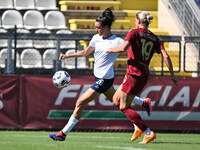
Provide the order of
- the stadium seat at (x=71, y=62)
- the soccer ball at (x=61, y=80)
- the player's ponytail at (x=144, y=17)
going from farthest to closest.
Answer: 1. the stadium seat at (x=71, y=62)
2. the soccer ball at (x=61, y=80)
3. the player's ponytail at (x=144, y=17)

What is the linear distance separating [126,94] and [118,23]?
1144 centimetres

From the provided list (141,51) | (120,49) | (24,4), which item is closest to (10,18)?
(24,4)

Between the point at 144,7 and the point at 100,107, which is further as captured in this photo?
the point at 144,7

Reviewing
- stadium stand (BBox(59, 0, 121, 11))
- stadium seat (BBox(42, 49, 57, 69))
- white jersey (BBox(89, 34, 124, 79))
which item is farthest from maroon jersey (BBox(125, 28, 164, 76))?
stadium stand (BBox(59, 0, 121, 11))

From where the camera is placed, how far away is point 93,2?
64.8 ft

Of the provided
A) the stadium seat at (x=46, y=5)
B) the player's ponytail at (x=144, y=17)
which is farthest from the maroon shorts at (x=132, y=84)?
the stadium seat at (x=46, y=5)

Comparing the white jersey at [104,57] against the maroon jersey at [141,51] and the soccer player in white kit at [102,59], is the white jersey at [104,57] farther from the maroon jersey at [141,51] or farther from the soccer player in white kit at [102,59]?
the maroon jersey at [141,51]

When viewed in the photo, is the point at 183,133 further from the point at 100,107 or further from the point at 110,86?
the point at 110,86

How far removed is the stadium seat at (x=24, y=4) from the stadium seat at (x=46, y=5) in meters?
0.24

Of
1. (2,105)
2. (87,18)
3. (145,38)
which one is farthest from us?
(87,18)

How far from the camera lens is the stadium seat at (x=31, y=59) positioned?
14.3 m

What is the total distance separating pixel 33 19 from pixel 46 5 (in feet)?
4.80

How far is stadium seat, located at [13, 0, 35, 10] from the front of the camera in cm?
1873

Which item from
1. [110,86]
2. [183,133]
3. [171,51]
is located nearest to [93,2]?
[171,51]
